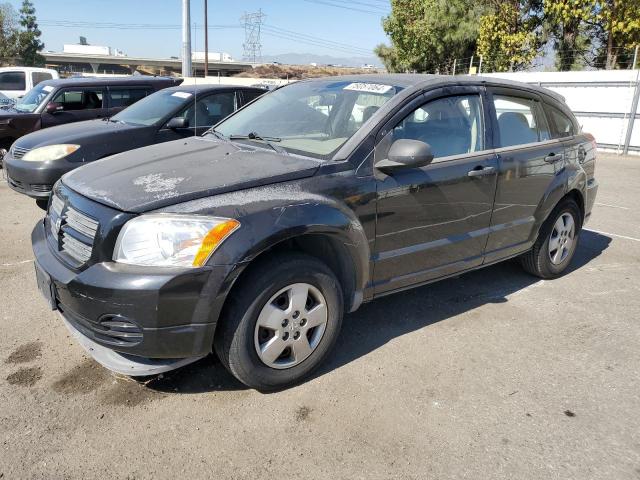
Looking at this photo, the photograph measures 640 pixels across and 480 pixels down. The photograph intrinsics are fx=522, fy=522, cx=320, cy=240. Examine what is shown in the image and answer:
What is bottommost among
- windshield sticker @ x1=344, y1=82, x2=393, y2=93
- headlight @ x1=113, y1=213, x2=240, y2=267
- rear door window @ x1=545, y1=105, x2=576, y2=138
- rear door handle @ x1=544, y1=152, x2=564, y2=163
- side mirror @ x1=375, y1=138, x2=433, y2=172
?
headlight @ x1=113, y1=213, x2=240, y2=267

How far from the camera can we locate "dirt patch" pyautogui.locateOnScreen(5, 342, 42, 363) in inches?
125

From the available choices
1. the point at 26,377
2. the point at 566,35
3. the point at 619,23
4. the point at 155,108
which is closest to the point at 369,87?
the point at 26,377

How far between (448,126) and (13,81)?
15.6 metres

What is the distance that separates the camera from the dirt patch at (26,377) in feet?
9.67

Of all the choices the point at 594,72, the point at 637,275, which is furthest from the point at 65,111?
the point at 594,72

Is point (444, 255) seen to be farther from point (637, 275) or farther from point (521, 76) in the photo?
point (521, 76)

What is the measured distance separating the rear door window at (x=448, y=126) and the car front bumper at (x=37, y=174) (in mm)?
4442

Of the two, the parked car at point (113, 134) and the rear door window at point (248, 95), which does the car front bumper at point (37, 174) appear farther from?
the rear door window at point (248, 95)

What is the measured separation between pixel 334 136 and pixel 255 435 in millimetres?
1828

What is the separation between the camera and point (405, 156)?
3.03 metres

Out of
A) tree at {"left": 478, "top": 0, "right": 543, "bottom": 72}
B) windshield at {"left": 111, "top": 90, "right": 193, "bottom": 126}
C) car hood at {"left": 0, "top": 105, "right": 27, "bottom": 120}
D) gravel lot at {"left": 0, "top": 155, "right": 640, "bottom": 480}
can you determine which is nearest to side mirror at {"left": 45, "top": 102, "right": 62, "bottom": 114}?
car hood at {"left": 0, "top": 105, "right": 27, "bottom": 120}

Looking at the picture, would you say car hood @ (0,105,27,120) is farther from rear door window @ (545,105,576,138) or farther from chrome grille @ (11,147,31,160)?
rear door window @ (545,105,576,138)

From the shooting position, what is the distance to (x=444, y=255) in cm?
363

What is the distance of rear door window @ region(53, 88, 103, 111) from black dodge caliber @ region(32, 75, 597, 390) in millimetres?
5634
